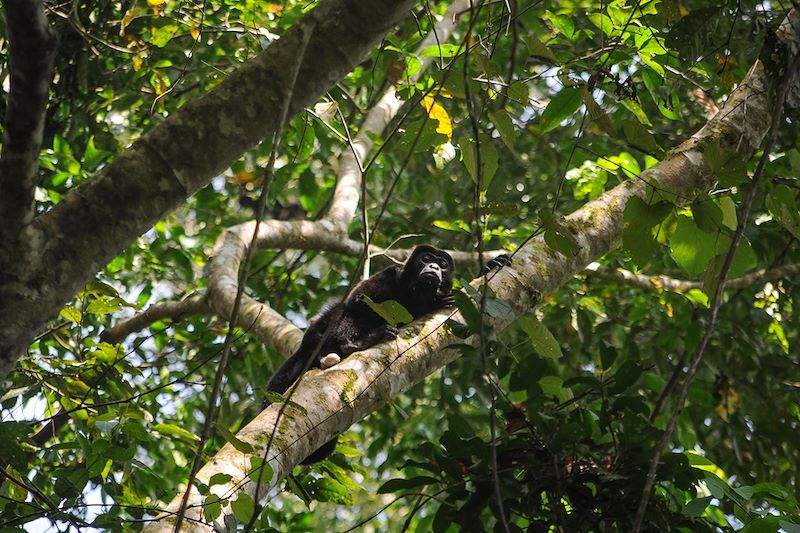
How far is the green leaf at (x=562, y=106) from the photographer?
351 centimetres

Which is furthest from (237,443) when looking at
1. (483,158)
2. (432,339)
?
(483,158)

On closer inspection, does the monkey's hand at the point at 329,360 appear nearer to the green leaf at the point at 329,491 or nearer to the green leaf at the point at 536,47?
the green leaf at the point at 329,491

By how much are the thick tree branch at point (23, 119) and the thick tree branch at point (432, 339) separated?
0.97 meters

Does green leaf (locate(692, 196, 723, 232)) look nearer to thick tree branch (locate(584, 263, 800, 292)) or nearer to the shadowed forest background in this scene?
the shadowed forest background

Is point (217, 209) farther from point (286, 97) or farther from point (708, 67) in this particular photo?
point (286, 97)

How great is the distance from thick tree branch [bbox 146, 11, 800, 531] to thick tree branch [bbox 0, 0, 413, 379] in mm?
769

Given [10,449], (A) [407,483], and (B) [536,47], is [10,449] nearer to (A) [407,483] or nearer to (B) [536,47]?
(A) [407,483]

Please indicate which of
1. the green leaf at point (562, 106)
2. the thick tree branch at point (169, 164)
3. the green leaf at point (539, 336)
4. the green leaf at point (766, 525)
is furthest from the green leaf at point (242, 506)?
the green leaf at point (562, 106)

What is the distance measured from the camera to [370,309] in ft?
19.5

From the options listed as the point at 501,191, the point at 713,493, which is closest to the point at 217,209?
the point at 501,191

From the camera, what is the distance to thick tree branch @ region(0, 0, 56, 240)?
6.12 ft

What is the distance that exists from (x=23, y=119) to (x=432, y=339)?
196cm

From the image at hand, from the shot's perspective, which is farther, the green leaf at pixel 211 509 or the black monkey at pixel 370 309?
the black monkey at pixel 370 309

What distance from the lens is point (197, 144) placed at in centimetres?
219
